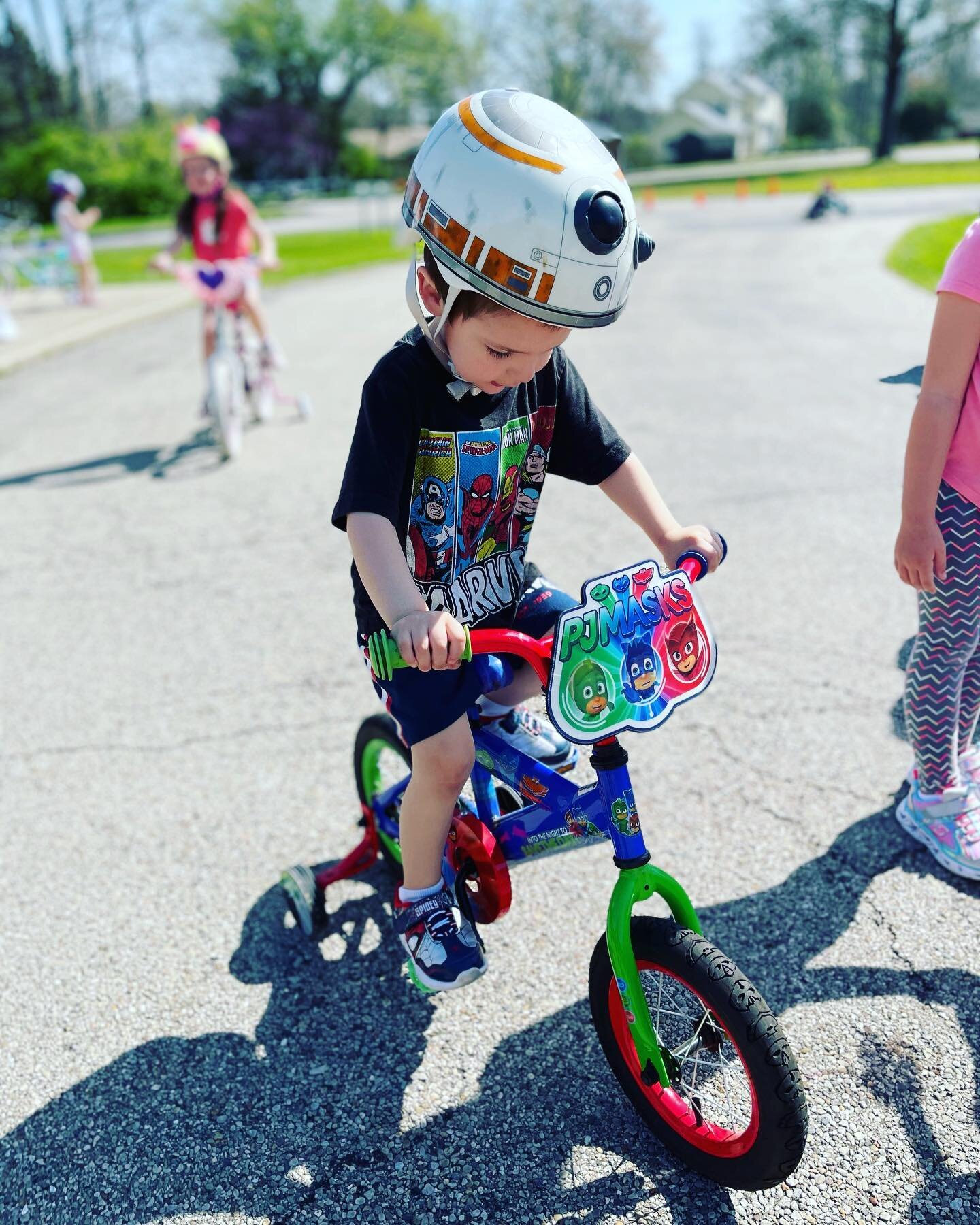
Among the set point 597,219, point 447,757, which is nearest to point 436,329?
point 597,219

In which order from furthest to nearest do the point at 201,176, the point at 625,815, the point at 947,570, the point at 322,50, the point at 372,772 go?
the point at 322,50 < the point at 201,176 < the point at 372,772 < the point at 947,570 < the point at 625,815

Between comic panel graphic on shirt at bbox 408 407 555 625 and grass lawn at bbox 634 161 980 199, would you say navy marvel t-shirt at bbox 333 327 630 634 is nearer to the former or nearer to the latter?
comic panel graphic on shirt at bbox 408 407 555 625

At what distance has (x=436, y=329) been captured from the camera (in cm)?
202

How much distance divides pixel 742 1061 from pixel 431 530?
1227mm

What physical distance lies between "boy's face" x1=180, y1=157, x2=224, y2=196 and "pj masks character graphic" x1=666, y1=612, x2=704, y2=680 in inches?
239

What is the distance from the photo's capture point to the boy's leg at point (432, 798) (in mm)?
2195

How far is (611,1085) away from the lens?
2297 mm

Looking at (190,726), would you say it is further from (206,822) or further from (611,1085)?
(611,1085)

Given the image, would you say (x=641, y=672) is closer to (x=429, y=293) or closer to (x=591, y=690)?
(x=591, y=690)

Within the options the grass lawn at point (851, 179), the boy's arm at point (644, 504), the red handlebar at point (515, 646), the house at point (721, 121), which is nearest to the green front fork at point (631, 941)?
the red handlebar at point (515, 646)

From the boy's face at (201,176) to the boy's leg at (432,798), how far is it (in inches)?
229

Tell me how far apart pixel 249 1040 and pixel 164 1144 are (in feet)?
1.03

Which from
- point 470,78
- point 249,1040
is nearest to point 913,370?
point 249,1040

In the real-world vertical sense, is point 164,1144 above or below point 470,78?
above
